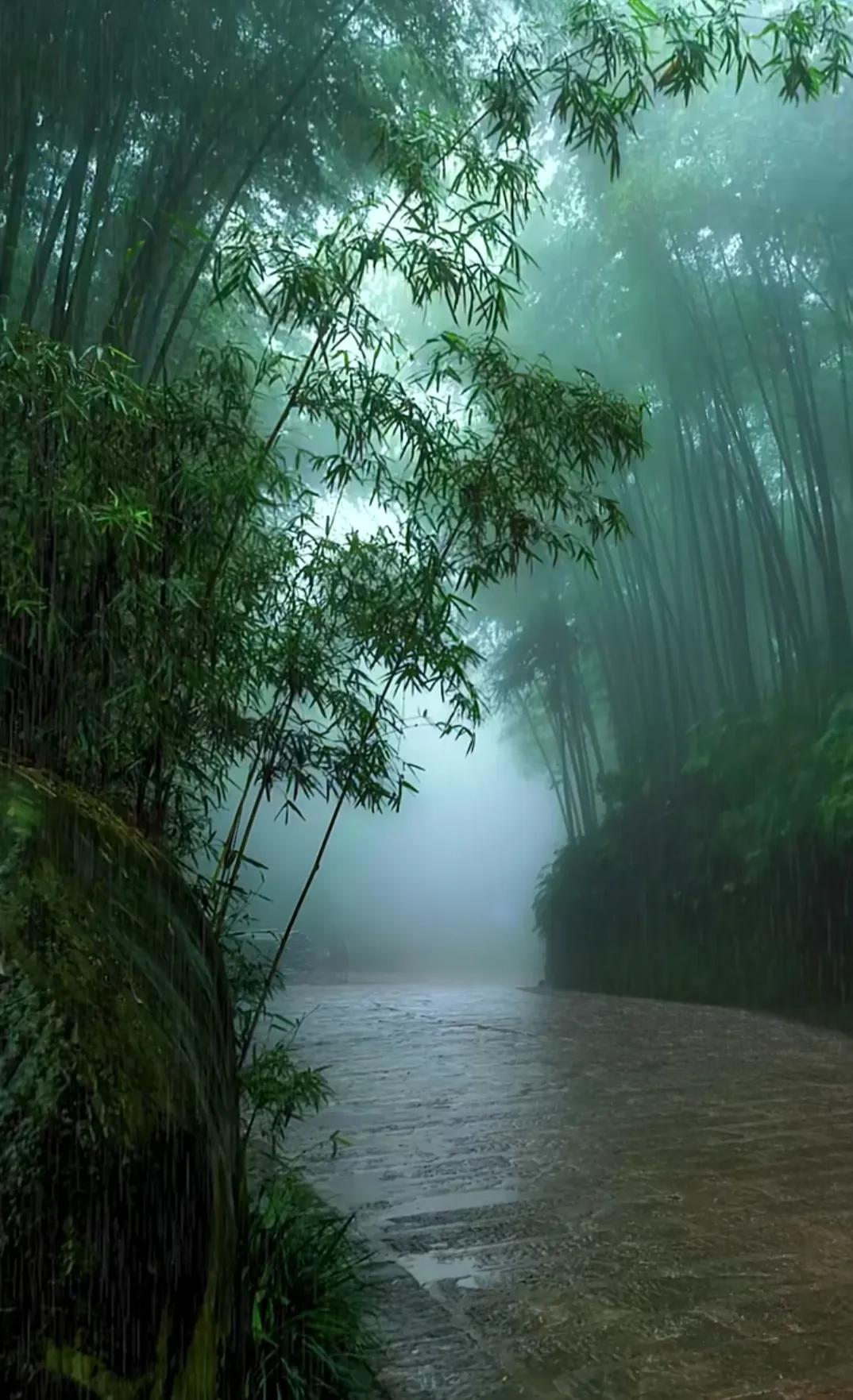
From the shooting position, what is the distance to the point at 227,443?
2619 millimetres

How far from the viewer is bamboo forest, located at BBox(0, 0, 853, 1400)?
168cm

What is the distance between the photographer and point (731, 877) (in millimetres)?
9031

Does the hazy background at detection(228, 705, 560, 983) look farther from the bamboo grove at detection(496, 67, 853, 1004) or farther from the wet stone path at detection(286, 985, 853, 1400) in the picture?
the wet stone path at detection(286, 985, 853, 1400)

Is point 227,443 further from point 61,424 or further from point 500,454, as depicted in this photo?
point 500,454

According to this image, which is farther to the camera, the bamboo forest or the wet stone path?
the wet stone path

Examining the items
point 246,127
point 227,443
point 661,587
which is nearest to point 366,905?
point 661,587

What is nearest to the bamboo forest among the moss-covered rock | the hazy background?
the moss-covered rock

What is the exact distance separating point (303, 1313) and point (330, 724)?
163 centimetres

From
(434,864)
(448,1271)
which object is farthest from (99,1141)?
(434,864)

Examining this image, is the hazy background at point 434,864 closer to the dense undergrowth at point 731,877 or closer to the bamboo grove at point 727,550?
the dense undergrowth at point 731,877

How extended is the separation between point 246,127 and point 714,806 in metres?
6.66

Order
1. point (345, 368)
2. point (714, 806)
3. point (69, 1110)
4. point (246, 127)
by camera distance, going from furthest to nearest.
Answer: point (714, 806) < point (246, 127) < point (345, 368) < point (69, 1110)

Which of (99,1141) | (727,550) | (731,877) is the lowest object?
(99,1141)

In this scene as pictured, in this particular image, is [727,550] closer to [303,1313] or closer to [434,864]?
[303,1313]
